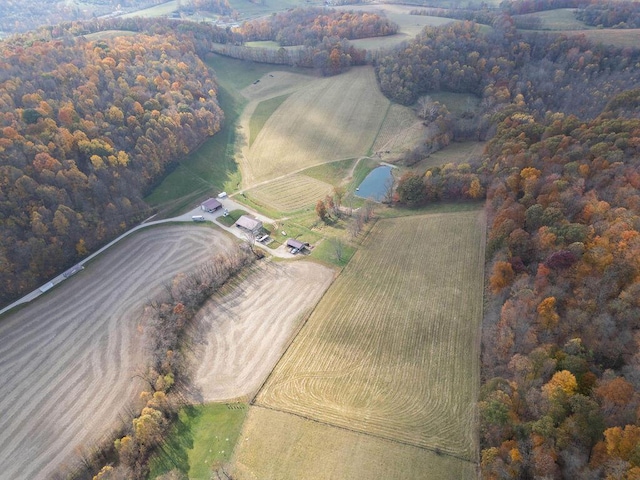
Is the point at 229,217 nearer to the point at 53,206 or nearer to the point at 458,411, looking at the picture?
the point at 53,206

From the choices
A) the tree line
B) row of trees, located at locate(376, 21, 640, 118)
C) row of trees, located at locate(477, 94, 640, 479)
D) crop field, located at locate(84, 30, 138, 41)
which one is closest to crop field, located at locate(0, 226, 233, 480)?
the tree line

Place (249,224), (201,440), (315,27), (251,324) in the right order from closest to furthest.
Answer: (201,440)
(251,324)
(249,224)
(315,27)

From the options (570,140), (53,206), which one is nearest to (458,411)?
(570,140)

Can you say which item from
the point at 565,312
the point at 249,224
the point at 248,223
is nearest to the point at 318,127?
the point at 248,223

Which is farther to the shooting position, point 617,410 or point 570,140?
point 570,140

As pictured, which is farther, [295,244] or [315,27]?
[315,27]

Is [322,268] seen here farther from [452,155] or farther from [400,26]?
[400,26]
